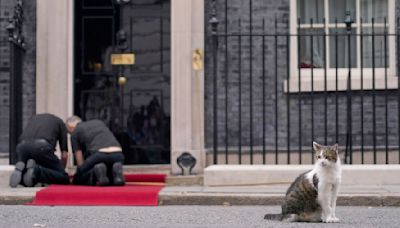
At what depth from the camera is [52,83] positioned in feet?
40.6

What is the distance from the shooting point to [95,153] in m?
11.6

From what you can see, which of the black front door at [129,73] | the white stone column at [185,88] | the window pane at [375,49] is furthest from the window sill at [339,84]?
the black front door at [129,73]

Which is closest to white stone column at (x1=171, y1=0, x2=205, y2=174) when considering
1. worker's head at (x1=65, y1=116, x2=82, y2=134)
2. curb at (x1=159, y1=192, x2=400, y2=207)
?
worker's head at (x1=65, y1=116, x2=82, y2=134)

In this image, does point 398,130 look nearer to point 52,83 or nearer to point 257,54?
point 257,54

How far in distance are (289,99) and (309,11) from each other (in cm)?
136

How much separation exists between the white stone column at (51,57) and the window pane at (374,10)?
13.9 ft

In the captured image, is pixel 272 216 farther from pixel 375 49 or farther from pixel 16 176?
pixel 375 49

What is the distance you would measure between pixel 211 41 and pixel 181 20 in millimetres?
506

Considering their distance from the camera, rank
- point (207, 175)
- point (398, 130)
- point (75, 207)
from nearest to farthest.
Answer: point (75, 207) < point (207, 175) < point (398, 130)

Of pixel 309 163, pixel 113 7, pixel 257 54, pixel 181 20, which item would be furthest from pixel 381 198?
pixel 113 7

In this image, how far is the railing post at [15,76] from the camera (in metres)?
11.8

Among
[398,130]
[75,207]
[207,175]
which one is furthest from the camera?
[398,130]

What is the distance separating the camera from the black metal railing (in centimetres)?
1227

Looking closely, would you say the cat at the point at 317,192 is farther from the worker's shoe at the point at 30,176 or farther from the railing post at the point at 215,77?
the worker's shoe at the point at 30,176
